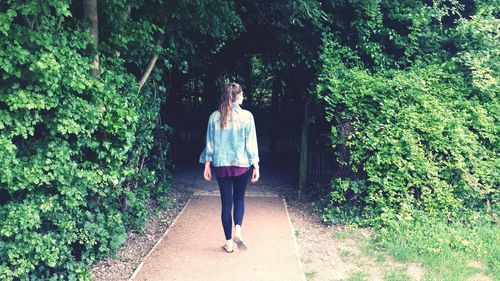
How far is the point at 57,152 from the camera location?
4289 mm

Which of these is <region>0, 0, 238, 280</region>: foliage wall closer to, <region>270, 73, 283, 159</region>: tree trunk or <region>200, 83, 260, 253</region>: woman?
<region>200, 83, 260, 253</region>: woman

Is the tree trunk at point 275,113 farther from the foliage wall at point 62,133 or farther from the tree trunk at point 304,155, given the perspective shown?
the foliage wall at point 62,133

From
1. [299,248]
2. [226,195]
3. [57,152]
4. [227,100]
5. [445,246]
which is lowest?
[299,248]

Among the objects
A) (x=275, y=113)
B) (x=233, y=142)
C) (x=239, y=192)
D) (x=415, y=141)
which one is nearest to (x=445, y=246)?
(x=415, y=141)

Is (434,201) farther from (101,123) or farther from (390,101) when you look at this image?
(101,123)

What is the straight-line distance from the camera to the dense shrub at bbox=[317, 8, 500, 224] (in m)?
6.04

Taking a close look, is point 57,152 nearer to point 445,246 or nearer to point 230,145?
point 230,145

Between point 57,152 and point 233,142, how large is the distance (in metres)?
1.76

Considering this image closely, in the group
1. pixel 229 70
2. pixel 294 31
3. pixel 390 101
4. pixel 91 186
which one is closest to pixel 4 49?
pixel 91 186

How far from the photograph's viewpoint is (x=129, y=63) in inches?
249

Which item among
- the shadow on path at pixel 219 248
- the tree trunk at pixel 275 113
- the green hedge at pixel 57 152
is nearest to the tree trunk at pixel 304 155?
the shadow on path at pixel 219 248

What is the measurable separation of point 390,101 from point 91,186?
4.05m

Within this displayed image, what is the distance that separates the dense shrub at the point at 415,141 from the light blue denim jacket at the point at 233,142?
6.23 ft

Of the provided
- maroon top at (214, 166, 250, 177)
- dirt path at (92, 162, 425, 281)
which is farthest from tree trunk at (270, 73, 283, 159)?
maroon top at (214, 166, 250, 177)
